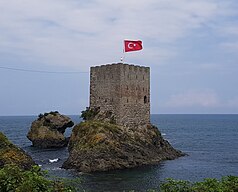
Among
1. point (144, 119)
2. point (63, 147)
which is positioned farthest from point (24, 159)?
point (63, 147)

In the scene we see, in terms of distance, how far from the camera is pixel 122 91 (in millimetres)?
42031

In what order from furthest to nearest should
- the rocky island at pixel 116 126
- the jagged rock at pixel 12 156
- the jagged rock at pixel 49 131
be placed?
the jagged rock at pixel 49 131 < the rocky island at pixel 116 126 < the jagged rock at pixel 12 156

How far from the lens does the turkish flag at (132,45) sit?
39188mm

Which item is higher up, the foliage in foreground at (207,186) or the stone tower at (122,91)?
the stone tower at (122,91)

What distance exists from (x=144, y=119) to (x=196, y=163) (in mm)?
8033

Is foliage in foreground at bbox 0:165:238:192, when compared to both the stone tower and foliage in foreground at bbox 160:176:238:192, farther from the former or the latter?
the stone tower

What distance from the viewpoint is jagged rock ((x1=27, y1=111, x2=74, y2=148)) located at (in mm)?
62250

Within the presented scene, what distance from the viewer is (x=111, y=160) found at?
38.9m

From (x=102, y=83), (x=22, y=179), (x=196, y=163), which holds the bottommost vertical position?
(x=196, y=163)

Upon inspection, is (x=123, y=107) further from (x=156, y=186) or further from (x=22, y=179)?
(x=22, y=179)

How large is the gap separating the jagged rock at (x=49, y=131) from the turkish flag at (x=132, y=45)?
2795 cm

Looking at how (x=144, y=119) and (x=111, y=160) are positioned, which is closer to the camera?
(x=111, y=160)

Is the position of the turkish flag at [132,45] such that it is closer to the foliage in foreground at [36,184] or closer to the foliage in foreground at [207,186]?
the foliage in foreground at [36,184]

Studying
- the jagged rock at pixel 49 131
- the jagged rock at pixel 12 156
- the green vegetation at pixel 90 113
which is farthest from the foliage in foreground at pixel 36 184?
the jagged rock at pixel 49 131
